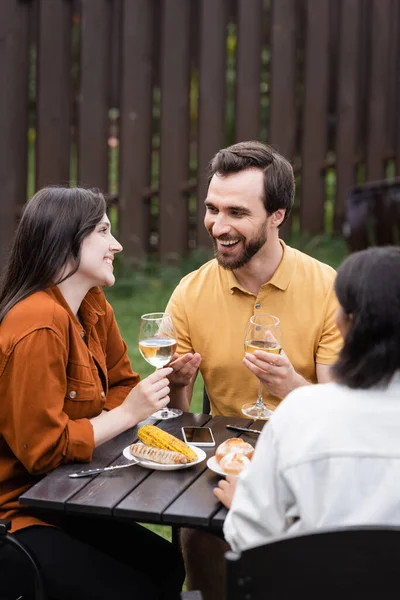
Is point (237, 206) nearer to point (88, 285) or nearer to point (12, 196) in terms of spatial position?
point (88, 285)

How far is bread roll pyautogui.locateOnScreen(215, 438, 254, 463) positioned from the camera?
8.80ft

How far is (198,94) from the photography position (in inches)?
327

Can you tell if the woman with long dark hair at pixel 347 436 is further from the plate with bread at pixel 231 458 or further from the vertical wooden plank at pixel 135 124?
the vertical wooden plank at pixel 135 124

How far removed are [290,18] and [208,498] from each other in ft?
22.1

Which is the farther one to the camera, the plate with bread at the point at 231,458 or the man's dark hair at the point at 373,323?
the plate with bread at the point at 231,458

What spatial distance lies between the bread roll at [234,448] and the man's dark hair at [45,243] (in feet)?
2.46

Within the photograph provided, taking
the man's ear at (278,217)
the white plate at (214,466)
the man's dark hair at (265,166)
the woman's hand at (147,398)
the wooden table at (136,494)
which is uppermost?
the man's dark hair at (265,166)

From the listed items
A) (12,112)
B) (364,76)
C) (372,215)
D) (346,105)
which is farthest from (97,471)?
(364,76)

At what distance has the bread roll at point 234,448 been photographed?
2684 mm

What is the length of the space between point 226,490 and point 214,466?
197mm

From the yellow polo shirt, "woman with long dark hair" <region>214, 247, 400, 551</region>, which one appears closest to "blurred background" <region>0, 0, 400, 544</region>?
the yellow polo shirt

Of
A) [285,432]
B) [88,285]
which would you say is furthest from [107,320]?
[285,432]

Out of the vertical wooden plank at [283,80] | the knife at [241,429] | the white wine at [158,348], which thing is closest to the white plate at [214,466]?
the knife at [241,429]

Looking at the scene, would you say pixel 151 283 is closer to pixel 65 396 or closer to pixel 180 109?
pixel 180 109
